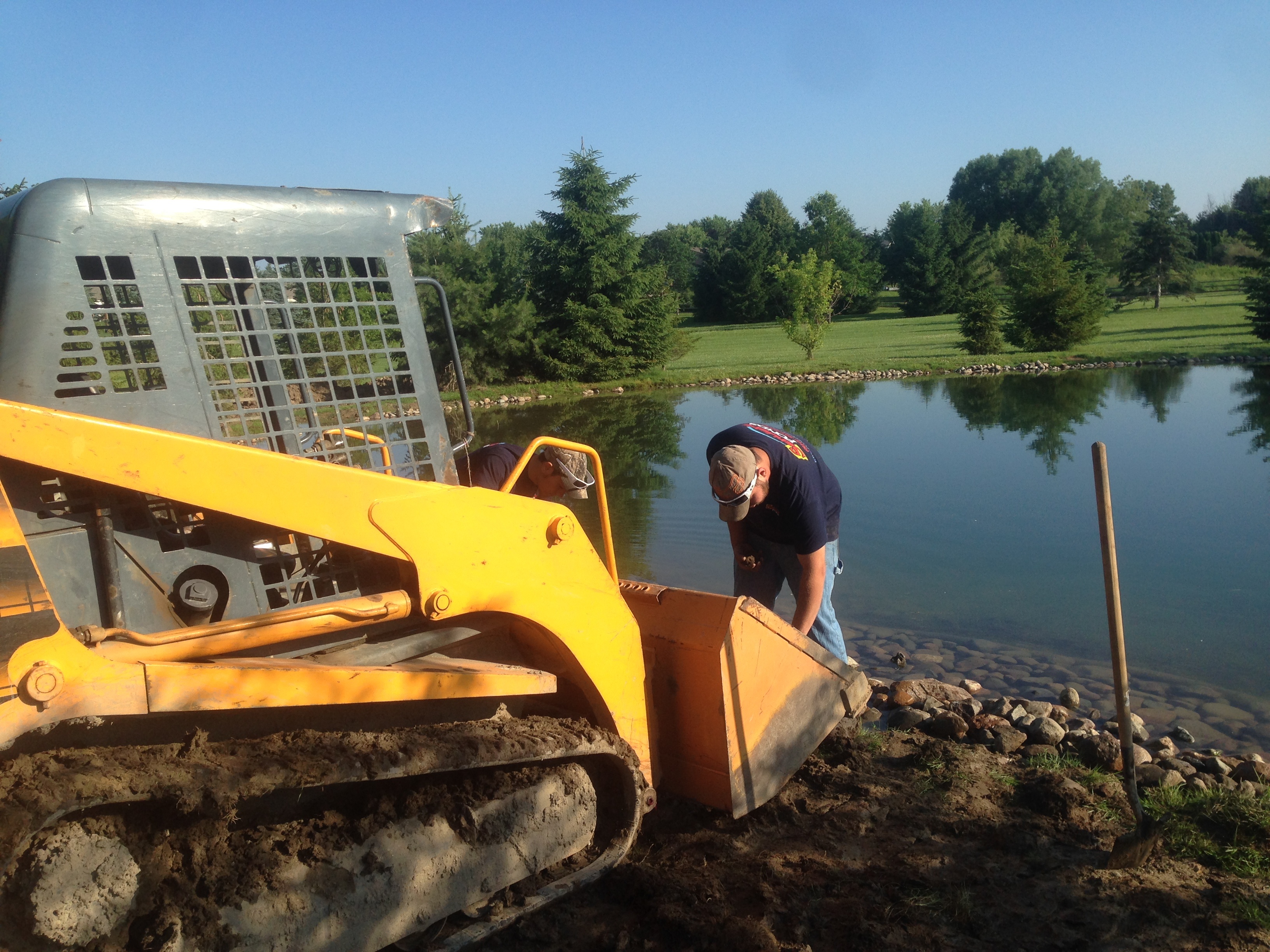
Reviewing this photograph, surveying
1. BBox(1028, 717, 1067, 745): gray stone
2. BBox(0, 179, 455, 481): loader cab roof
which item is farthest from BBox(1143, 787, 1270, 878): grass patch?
BBox(0, 179, 455, 481): loader cab roof

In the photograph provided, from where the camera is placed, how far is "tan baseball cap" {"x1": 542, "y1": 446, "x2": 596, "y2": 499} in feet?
15.1

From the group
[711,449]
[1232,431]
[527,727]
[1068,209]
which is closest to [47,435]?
[527,727]

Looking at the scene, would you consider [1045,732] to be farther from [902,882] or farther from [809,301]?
[809,301]

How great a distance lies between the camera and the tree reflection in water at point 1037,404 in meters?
17.0

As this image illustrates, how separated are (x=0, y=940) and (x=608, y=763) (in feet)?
6.22

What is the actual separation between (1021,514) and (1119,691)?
25.5ft

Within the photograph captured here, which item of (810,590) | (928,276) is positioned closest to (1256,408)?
(810,590)

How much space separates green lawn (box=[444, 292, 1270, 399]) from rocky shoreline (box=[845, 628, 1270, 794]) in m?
23.9

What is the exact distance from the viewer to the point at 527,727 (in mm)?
3176

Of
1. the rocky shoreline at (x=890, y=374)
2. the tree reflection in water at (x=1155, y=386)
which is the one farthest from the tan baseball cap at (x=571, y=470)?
the rocky shoreline at (x=890, y=374)

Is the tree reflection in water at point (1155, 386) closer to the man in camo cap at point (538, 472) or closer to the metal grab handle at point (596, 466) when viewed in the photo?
the man in camo cap at point (538, 472)

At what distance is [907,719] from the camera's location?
541 centimetres

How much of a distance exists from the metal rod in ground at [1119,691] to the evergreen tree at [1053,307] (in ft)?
A: 112

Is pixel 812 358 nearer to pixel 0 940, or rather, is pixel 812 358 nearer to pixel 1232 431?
pixel 1232 431
